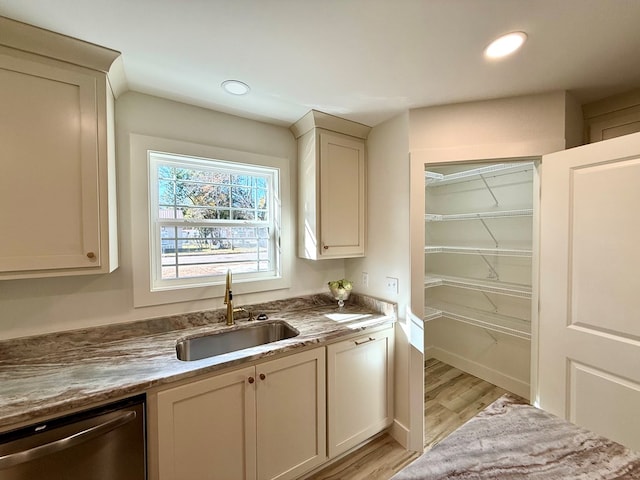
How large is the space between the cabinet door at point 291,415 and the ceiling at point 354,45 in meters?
1.56

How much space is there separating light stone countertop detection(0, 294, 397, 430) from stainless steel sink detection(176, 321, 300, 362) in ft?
0.16

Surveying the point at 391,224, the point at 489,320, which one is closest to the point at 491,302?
the point at 489,320

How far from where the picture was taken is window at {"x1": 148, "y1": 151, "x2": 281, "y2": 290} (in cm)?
178

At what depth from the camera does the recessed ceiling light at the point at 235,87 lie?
154 cm

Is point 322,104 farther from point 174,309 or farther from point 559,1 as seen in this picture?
point 174,309

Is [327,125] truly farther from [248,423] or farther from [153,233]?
[248,423]

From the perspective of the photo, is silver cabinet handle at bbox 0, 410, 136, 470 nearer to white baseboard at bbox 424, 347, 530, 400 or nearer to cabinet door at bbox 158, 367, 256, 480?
cabinet door at bbox 158, 367, 256, 480

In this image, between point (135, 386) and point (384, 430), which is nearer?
point (135, 386)

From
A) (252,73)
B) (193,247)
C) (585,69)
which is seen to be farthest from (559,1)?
(193,247)

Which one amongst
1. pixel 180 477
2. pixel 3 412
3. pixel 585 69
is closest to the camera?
pixel 3 412

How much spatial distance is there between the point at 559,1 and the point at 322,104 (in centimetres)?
119

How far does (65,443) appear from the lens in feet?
3.21

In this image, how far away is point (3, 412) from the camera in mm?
927

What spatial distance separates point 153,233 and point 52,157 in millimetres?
634
